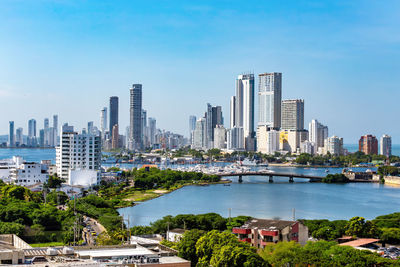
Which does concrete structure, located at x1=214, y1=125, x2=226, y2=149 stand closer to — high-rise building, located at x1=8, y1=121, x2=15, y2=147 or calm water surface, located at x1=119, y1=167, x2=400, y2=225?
high-rise building, located at x1=8, y1=121, x2=15, y2=147

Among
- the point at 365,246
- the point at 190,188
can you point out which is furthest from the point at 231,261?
the point at 190,188

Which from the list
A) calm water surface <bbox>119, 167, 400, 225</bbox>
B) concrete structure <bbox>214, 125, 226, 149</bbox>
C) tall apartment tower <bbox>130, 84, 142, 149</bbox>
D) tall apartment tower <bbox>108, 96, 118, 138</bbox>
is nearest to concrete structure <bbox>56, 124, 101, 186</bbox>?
calm water surface <bbox>119, 167, 400, 225</bbox>

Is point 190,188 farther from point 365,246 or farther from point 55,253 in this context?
point 55,253

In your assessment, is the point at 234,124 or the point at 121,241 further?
the point at 234,124

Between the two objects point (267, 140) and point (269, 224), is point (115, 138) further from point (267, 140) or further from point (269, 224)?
point (269, 224)

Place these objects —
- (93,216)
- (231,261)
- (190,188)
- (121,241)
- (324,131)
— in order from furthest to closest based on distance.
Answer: (324,131) → (190,188) → (93,216) → (121,241) → (231,261)

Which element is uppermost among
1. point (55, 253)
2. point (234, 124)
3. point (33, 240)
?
point (234, 124)

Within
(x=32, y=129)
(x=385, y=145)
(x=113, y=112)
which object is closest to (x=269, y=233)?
(x=385, y=145)
